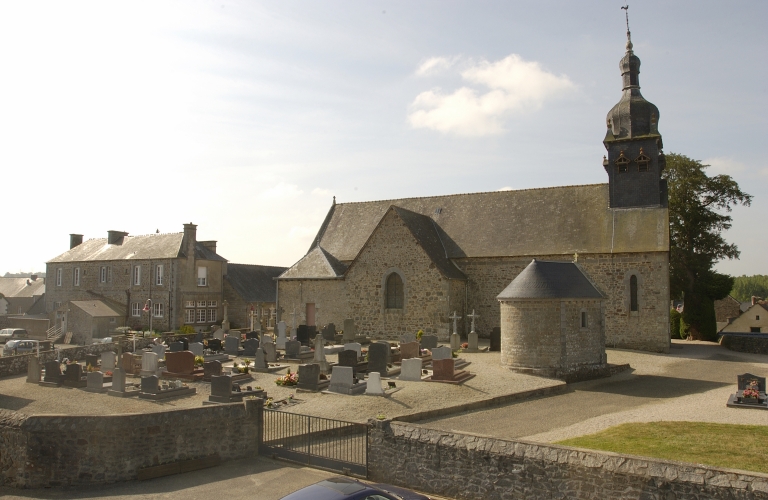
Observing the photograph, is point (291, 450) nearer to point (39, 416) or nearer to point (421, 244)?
point (39, 416)

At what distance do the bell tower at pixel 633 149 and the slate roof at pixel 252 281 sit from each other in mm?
25962

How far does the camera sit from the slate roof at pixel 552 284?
20.1 m

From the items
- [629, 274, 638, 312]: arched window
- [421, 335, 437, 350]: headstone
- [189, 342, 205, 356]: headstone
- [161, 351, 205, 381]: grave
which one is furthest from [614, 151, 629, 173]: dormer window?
[161, 351, 205, 381]: grave

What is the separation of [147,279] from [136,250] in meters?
3.32

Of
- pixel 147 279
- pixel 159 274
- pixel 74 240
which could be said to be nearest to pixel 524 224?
pixel 159 274

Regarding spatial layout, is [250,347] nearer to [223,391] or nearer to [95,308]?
[223,391]

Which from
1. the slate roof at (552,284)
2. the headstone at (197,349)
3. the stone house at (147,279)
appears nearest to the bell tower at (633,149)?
the slate roof at (552,284)

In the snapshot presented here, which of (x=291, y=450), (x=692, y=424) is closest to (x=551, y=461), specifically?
(x=291, y=450)

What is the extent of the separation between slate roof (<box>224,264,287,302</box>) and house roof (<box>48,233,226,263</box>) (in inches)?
87.3

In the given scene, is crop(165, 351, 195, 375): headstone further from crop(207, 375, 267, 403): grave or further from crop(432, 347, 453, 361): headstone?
crop(432, 347, 453, 361): headstone

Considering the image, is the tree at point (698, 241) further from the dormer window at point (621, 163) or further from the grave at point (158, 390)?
the grave at point (158, 390)

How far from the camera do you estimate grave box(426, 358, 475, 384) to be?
18156 mm

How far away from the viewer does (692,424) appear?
13.3 m

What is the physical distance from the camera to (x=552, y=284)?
2034cm
